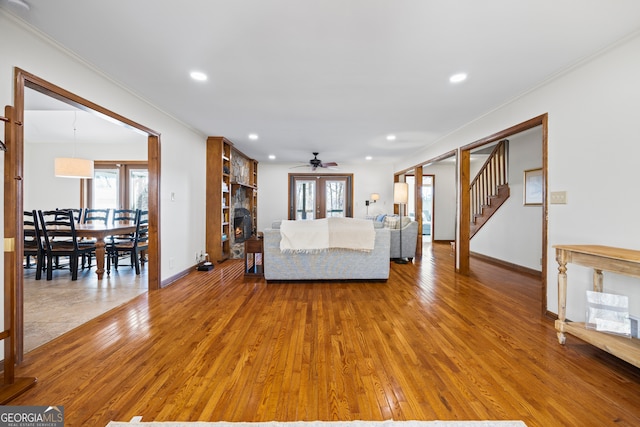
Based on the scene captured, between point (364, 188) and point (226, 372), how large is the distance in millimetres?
7450

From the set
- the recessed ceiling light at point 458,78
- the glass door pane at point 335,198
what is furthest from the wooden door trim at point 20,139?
the glass door pane at point 335,198

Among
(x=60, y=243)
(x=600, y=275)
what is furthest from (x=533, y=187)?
(x=60, y=243)

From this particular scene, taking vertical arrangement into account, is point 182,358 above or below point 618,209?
below

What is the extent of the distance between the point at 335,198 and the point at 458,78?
20.3 ft

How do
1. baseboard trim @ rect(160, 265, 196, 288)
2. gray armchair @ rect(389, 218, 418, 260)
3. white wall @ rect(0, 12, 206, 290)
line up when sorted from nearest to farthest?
white wall @ rect(0, 12, 206, 290), baseboard trim @ rect(160, 265, 196, 288), gray armchair @ rect(389, 218, 418, 260)

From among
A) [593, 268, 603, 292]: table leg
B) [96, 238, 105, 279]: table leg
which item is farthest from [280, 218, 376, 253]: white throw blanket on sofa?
[96, 238, 105, 279]: table leg

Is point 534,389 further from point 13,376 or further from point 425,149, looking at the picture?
point 425,149

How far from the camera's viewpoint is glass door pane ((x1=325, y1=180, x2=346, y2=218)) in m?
8.74

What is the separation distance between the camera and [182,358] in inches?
75.4

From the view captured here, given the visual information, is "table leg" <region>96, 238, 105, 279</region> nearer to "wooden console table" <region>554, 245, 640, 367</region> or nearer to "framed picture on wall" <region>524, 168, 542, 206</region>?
"wooden console table" <region>554, 245, 640, 367</region>

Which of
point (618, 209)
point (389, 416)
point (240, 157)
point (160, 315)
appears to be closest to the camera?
point (389, 416)

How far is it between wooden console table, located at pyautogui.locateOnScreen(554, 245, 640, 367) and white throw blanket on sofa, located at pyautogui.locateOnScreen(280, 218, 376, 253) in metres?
2.09

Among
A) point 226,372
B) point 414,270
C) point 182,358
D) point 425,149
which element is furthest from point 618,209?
point 425,149

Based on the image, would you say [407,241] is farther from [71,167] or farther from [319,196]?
[71,167]
